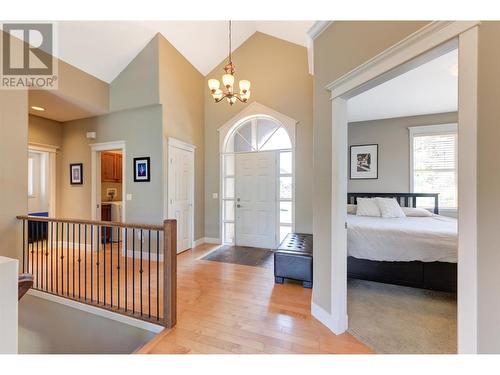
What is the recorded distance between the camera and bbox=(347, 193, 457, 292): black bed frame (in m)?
2.48

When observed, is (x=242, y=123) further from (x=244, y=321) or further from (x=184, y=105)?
(x=244, y=321)

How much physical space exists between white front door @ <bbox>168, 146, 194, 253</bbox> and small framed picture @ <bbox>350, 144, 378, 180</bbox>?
3.51m

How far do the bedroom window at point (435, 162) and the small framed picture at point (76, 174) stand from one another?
6.65 metres

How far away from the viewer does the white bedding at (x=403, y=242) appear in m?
2.46

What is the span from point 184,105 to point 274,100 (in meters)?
1.81

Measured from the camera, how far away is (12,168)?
283cm

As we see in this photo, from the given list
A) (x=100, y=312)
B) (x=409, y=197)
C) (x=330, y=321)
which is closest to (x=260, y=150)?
(x=409, y=197)

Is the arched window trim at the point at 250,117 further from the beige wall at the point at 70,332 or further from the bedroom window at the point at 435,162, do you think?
the beige wall at the point at 70,332

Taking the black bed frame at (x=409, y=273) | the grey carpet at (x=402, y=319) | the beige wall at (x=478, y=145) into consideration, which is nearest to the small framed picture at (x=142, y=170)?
the beige wall at (x=478, y=145)

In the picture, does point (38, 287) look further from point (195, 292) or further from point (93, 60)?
point (93, 60)

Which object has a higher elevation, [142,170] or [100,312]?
[142,170]

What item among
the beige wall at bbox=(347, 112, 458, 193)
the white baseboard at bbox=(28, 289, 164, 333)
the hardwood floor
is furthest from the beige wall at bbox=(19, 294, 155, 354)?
the beige wall at bbox=(347, 112, 458, 193)

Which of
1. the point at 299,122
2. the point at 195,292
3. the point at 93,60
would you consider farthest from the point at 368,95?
the point at 93,60

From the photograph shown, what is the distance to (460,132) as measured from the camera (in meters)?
1.13
